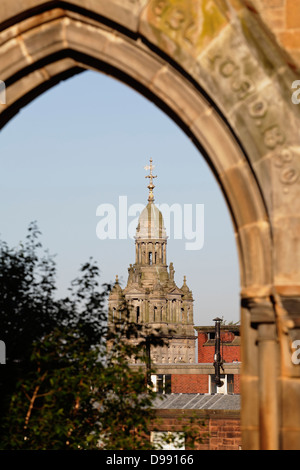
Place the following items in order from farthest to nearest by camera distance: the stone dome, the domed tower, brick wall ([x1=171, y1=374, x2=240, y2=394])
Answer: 1. the domed tower
2. the stone dome
3. brick wall ([x1=171, y1=374, x2=240, y2=394])

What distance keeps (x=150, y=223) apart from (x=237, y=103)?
115 m

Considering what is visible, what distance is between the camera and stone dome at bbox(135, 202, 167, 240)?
120062mm

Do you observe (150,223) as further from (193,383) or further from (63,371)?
(63,371)

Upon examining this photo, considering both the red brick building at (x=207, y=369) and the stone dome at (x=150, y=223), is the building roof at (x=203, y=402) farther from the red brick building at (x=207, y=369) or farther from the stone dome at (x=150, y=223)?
the stone dome at (x=150, y=223)

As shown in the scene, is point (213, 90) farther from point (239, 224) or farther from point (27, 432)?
point (27, 432)

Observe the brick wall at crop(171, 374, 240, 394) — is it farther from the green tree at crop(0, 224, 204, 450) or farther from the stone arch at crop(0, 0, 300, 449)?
the stone arch at crop(0, 0, 300, 449)

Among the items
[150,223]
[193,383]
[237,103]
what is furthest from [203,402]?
[150,223]

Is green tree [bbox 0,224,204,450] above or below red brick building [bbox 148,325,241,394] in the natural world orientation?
below

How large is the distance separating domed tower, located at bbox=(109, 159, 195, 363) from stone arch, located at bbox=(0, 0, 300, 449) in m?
116

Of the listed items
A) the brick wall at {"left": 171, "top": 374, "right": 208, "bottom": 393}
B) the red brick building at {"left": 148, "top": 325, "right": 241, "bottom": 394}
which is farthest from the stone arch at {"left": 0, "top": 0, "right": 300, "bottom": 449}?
the brick wall at {"left": 171, "top": 374, "right": 208, "bottom": 393}

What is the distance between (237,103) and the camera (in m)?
4.93

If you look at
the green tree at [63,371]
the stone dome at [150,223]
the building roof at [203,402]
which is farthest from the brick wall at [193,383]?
the stone dome at [150,223]

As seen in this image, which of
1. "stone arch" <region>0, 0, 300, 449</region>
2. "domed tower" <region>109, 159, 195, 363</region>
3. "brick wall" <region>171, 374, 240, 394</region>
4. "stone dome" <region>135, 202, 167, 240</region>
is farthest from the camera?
"domed tower" <region>109, 159, 195, 363</region>

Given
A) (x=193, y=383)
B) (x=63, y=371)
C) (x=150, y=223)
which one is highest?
(x=150, y=223)
